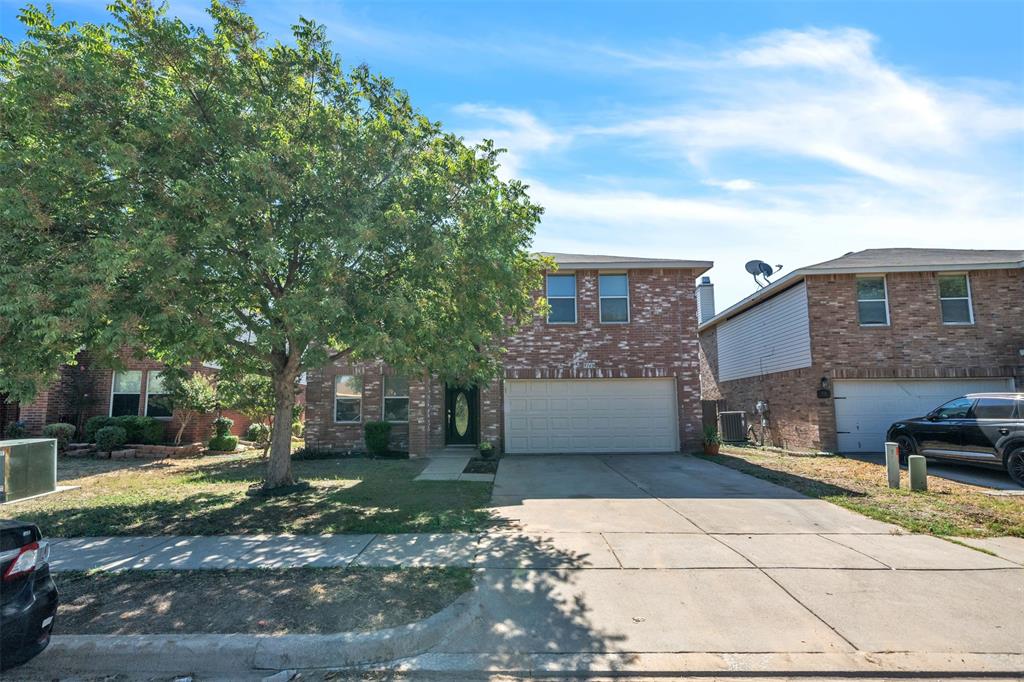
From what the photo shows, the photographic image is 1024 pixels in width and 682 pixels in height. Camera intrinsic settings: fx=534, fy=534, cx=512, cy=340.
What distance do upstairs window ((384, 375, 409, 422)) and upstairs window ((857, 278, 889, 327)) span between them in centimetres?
1336

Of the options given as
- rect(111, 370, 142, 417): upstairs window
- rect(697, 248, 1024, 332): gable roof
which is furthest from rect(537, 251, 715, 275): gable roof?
rect(111, 370, 142, 417): upstairs window

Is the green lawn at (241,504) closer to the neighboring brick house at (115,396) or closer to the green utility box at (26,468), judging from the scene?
the green utility box at (26,468)

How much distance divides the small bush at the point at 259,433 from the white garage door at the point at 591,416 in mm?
7941

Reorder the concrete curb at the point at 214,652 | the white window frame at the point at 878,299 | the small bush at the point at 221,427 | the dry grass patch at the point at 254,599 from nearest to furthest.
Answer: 1. the concrete curb at the point at 214,652
2. the dry grass patch at the point at 254,599
3. the white window frame at the point at 878,299
4. the small bush at the point at 221,427

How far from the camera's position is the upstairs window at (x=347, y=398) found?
1560 cm

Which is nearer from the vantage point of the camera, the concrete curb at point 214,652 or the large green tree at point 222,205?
the concrete curb at point 214,652

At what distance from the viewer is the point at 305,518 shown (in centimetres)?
756

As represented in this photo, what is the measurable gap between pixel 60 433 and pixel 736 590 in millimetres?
18199

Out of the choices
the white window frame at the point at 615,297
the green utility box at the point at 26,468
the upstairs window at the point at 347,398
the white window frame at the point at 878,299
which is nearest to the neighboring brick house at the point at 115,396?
the upstairs window at the point at 347,398

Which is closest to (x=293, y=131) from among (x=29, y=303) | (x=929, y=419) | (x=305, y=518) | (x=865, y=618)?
(x=29, y=303)

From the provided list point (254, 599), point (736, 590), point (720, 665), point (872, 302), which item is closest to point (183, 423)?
point (254, 599)

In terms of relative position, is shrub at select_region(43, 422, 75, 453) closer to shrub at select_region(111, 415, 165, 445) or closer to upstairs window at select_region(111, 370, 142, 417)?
shrub at select_region(111, 415, 165, 445)

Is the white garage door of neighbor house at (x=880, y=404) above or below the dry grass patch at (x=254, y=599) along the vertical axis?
above

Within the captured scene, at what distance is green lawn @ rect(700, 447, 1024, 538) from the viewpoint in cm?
722
